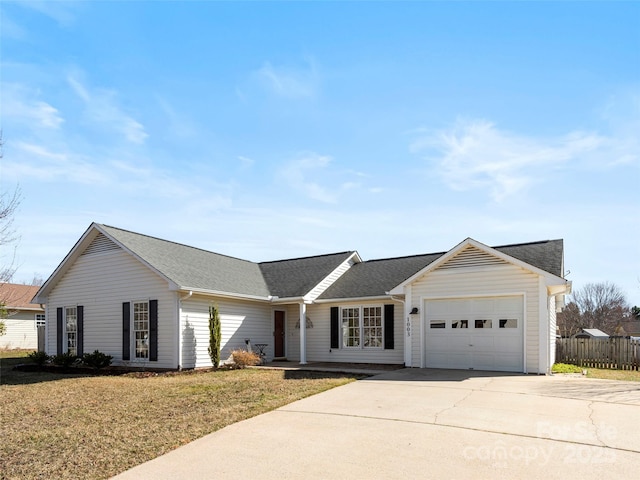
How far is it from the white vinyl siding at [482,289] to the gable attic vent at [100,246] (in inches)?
436

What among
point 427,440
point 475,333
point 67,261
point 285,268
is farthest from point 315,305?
Result: point 427,440

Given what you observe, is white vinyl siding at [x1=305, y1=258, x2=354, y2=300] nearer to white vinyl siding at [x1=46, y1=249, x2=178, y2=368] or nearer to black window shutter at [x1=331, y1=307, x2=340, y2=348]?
black window shutter at [x1=331, y1=307, x2=340, y2=348]

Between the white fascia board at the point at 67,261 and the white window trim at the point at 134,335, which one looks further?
the white fascia board at the point at 67,261

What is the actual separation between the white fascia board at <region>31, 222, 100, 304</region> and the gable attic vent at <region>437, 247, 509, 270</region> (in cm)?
1272

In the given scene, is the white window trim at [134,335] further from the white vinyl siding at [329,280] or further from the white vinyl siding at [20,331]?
the white vinyl siding at [20,331]

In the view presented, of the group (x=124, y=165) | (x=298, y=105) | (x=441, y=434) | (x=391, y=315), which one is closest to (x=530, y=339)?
(x=391, y=315)

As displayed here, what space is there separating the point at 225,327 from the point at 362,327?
5.09 meters

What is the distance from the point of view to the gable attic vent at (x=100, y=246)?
1845 cm

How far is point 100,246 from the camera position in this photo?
1873 centimetres

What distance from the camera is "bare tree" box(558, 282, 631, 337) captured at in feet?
169

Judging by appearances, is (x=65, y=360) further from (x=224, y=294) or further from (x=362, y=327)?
(x=362, y=327)

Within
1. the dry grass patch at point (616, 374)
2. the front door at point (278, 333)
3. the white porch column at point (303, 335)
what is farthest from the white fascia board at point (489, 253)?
the front door at point (278, 333)

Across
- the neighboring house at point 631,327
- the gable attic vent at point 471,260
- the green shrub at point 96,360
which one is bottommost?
the neighboring house at point 631,327

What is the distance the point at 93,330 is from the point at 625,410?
17.1 meters
